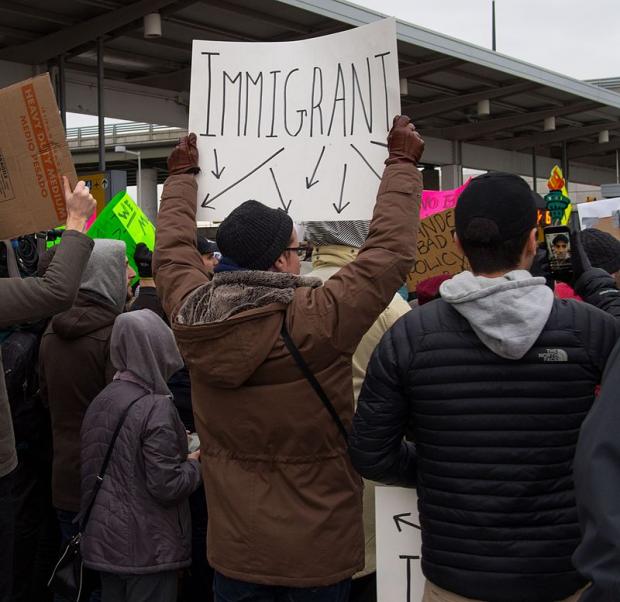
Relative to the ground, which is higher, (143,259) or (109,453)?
(143,259)

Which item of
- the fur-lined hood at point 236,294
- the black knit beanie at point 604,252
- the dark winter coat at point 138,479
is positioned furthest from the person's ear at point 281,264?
the black knit beanie at point 604,252

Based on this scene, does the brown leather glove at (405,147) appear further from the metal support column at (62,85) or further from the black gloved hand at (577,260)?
the metal support column at (62,85)

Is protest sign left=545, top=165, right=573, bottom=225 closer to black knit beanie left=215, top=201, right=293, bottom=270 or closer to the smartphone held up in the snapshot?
the smartphone held up

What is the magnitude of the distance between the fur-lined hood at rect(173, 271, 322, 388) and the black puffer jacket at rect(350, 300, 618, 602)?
0.40m

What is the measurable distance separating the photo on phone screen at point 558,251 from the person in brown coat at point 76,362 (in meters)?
2.05

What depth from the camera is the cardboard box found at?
300 centimetres

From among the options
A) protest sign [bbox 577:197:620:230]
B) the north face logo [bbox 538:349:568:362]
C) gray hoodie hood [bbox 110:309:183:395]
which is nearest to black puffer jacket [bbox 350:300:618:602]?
the north face logo [bbox 538:349:568:362]

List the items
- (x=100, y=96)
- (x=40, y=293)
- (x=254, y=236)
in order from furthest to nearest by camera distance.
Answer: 1. (x=100, y=96)
2. (x=40, y=293)
3. (x=254, y=236)

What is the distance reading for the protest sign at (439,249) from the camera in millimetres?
4637

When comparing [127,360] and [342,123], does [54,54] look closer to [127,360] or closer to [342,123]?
[127,360]

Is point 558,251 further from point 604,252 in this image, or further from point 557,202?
point 557,202

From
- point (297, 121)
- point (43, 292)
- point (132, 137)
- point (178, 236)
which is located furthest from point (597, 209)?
point (132, 137)

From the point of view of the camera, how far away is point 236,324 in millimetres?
2363

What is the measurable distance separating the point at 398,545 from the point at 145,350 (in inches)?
63.5
